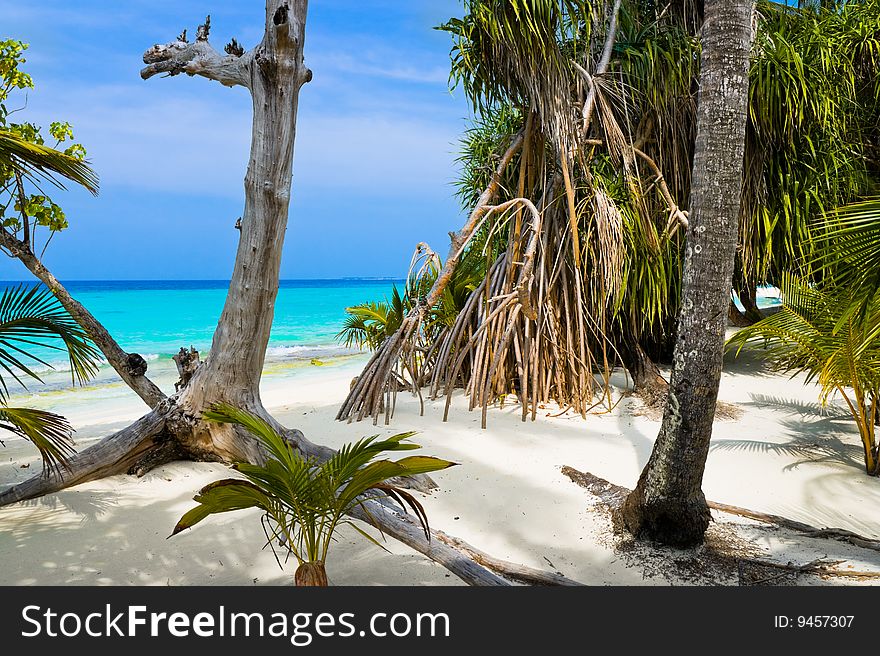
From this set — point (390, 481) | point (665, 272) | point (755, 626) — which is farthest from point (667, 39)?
point (755, 626)

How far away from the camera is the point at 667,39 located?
17.5 ft

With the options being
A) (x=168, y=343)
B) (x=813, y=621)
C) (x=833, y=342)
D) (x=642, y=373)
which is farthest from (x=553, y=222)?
(x=168, y=343)

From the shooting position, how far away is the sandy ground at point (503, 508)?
260cm

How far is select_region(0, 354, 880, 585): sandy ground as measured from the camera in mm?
2598

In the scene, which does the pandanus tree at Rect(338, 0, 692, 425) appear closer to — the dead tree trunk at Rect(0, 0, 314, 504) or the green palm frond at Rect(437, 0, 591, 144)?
the green palm frond at Rect(437, 0, 591, 144)

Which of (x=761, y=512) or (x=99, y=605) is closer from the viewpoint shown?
(x=99, y=605)

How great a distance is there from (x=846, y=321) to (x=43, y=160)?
3822mm

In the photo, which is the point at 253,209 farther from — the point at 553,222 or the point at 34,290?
the point at 553,222

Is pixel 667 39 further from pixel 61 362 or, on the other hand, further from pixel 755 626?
pixel 61 362

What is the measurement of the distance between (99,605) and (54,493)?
1.44 m

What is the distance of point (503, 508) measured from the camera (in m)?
3.25

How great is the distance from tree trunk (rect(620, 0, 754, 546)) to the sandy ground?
1.28 ft

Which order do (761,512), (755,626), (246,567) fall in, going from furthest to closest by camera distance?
(761,512), (246,567), (755,626)

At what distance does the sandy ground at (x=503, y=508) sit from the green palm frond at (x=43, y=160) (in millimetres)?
1487
